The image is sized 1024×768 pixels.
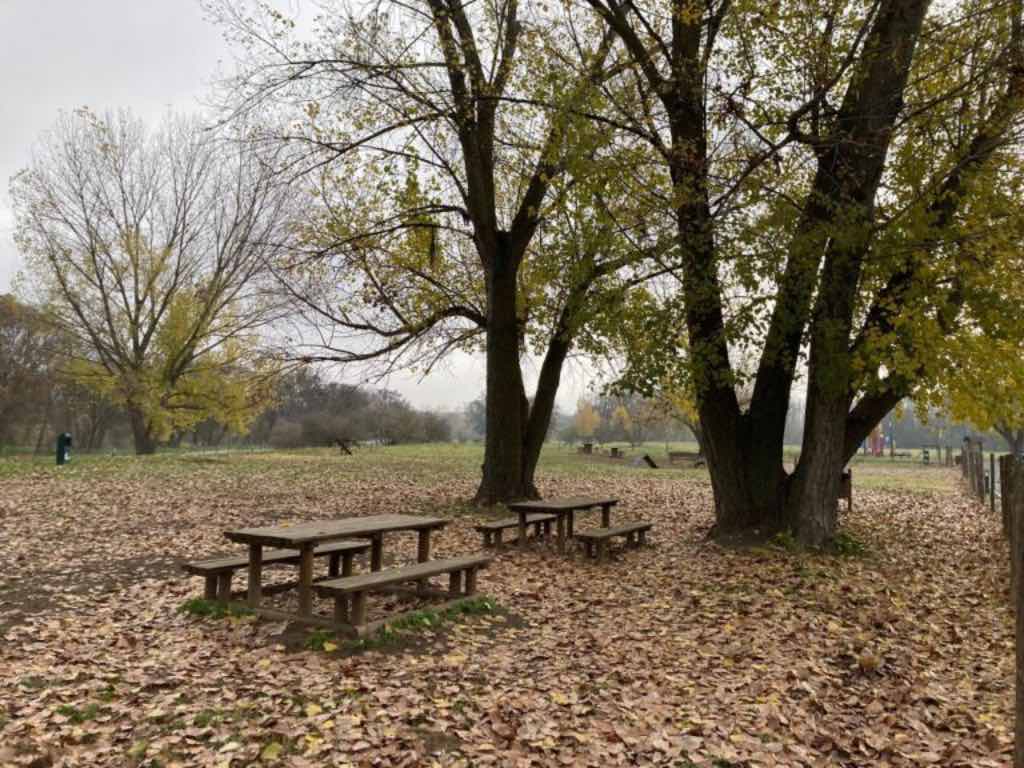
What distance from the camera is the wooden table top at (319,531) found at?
20.5 ft

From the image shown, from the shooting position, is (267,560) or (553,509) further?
(553,509)

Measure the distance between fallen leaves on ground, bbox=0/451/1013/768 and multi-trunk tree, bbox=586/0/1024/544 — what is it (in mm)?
1759

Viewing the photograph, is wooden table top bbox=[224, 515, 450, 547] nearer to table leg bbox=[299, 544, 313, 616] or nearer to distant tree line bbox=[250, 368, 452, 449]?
table leg bbox=[299, 544, 313, 616]

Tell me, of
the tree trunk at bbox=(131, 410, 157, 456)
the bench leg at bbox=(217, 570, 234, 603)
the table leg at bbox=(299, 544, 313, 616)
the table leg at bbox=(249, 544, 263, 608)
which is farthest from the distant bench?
the table leg at bbox=(299, 544, 313, 616)

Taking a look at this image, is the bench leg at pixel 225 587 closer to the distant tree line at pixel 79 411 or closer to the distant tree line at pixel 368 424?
the distant tree line at pixel 79 411

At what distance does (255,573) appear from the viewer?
676 centimetres

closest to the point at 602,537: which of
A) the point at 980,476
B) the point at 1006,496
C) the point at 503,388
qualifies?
the point at 503,388

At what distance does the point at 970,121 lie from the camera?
32.9ft

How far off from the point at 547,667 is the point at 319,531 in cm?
209

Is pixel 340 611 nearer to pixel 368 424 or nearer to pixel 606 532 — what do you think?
pixel 606 532

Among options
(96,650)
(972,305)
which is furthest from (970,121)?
(96,650)

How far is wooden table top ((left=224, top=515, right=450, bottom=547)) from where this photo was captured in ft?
20.5

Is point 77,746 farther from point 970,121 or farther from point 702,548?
point 970,121

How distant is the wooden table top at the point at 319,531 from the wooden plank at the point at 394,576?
0.35 meters
